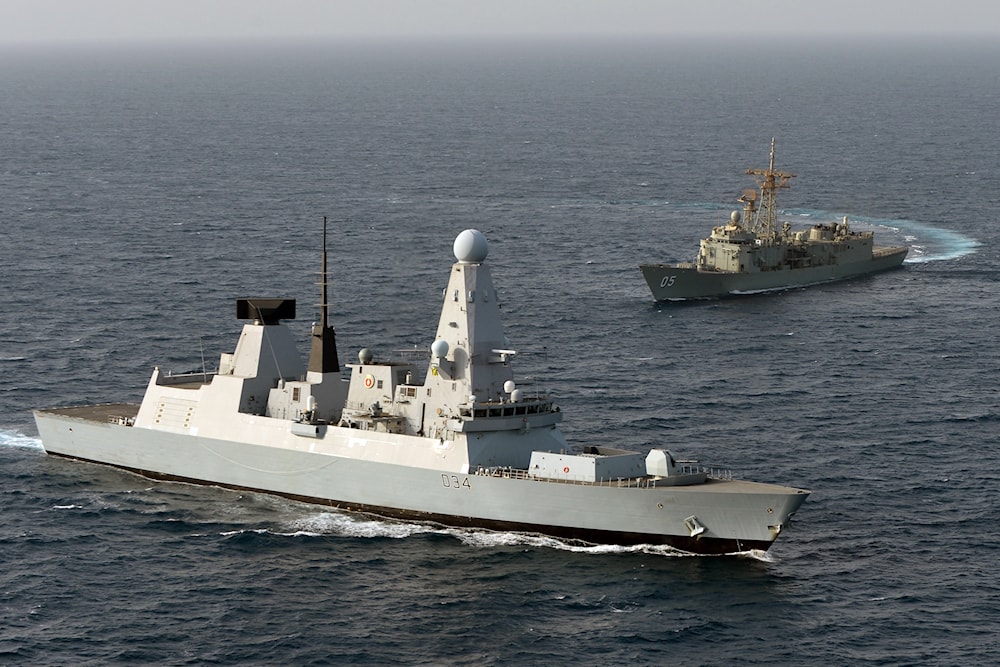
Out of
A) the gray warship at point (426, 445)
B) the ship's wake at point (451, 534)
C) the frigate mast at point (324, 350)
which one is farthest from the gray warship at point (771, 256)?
the ship's wake at point (451, 534)

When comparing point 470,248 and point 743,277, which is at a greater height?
point 743,277

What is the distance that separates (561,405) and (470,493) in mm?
16785

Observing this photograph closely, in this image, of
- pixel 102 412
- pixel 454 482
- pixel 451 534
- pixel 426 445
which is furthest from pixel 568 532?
pixel 102 412

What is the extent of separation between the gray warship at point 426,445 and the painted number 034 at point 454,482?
51mm

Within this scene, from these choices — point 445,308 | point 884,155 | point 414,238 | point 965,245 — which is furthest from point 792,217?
point 445,308

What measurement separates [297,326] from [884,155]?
112402mm

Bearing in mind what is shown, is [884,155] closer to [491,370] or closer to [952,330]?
[952,330]

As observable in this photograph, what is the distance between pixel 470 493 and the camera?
56906 mm

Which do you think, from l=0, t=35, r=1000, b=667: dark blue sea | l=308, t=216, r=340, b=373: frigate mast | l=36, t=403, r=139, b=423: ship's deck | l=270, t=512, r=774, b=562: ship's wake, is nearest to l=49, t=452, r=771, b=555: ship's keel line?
l=270, t=512, r=774, b=562: ship's wake

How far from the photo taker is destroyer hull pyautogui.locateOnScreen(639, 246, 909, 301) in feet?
339

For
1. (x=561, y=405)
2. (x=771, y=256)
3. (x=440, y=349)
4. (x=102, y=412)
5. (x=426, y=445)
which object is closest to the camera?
(x=426, y=445)

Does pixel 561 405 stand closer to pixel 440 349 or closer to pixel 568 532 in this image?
pixel 440 349

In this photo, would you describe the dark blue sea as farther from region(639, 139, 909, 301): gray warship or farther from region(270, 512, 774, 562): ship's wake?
region(639, 139, 909, 301): gray warship

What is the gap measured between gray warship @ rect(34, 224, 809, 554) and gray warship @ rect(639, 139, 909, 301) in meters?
46.7
